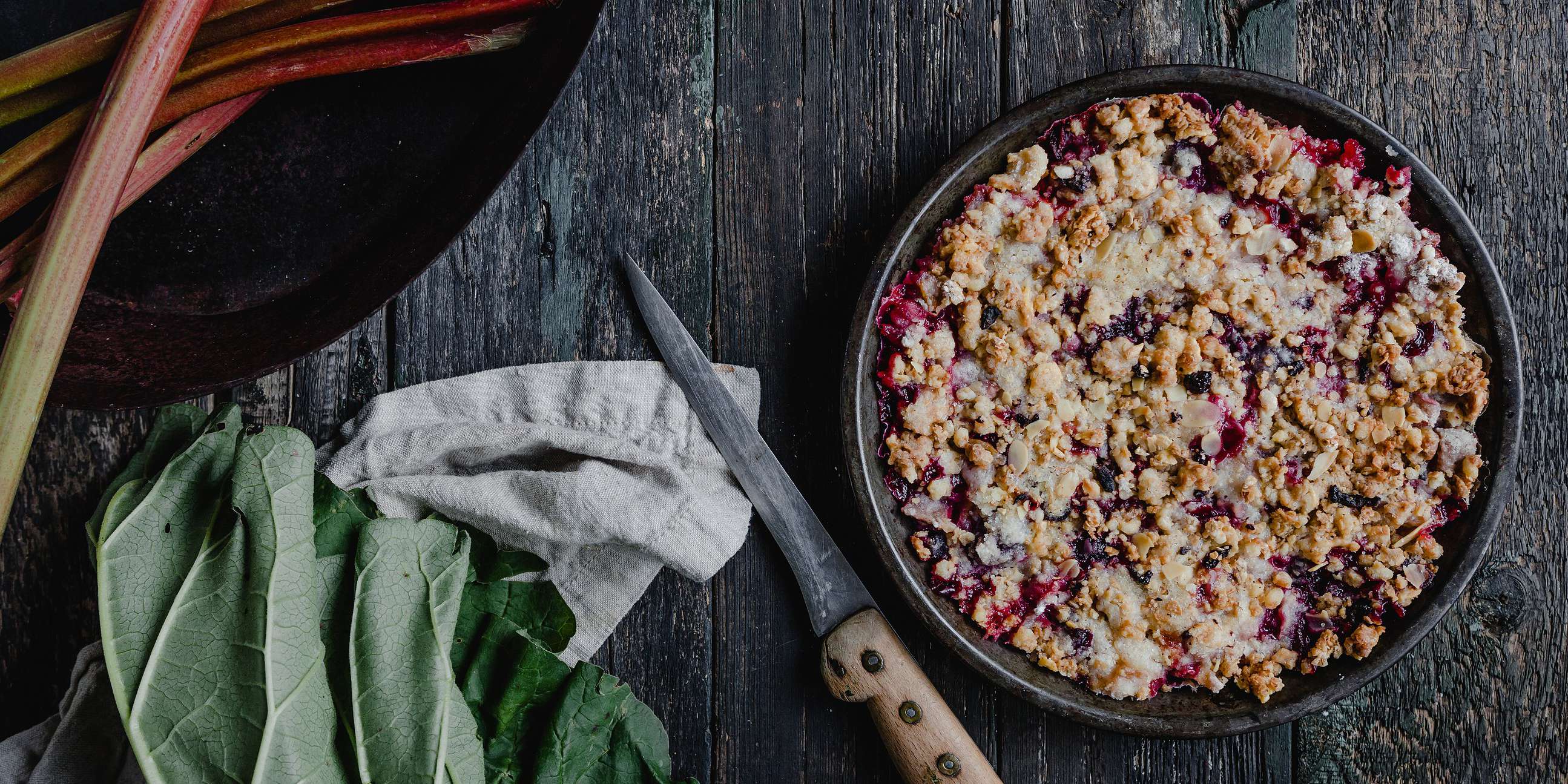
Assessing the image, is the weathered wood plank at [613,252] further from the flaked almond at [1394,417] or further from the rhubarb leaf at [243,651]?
the flaked almond at [1394,417]

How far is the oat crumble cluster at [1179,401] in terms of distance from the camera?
4.09 ft

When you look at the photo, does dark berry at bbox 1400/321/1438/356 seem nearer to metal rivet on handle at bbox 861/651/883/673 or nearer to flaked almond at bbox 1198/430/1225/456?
flaked almond at bbox 1198/430/1225/456

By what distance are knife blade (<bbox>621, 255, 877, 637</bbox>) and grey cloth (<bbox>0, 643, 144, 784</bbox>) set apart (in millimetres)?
854

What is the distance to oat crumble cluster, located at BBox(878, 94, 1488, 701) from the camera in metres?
1.25

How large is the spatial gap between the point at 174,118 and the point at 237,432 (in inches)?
15.9

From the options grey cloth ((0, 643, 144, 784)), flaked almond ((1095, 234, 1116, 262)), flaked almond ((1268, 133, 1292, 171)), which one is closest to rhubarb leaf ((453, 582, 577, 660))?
grey cloth ((0, 643, 144, 784))

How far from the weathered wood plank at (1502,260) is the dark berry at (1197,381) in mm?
505

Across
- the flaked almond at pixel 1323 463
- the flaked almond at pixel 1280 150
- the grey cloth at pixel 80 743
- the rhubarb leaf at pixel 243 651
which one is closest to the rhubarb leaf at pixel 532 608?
the rhubarb leaf at pixel 243 651

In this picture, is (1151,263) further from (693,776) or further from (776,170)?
(693,776)

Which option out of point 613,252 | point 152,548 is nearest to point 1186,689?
point 613,252

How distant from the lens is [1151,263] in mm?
1264

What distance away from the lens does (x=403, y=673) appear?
1.17 metres

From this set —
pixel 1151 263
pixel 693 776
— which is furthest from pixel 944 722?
pixel 1151 263

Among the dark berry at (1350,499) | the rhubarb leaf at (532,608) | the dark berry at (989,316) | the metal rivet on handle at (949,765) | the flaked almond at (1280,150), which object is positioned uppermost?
the flaked almond at (1280,150)
